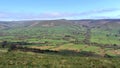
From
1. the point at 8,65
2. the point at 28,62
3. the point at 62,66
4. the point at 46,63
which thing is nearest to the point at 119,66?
the point at 62,66

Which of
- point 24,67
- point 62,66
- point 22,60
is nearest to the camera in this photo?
point 24,67

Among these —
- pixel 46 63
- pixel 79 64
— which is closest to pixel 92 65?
pixel 79 64

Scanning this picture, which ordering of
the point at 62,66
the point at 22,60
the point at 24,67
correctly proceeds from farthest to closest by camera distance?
the point at 22,60 → the point at 62,66 → the point at 24,67

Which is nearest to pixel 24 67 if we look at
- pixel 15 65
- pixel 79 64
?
pixel 15 65

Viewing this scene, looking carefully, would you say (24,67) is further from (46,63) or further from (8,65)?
(46,63)

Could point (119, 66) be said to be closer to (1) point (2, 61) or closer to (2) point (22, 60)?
(2) point (22, 60)

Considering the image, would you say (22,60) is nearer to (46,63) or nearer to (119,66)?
(46,63)

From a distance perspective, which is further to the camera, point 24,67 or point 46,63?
point 46,63

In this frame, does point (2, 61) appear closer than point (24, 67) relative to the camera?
No
